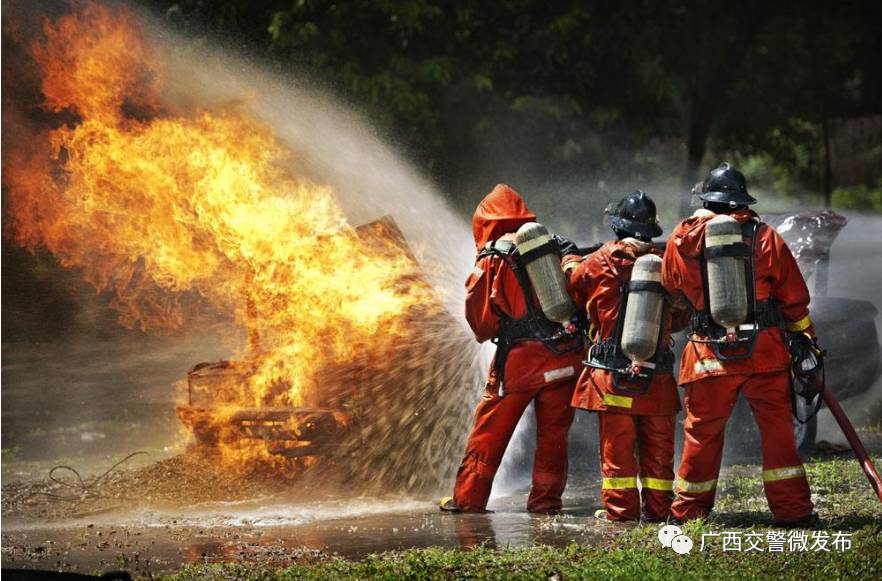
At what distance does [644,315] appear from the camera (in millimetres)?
7246

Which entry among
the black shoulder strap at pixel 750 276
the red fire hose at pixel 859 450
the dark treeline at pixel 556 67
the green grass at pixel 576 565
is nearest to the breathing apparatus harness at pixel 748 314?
the black shoulder strap at pixel 750 276

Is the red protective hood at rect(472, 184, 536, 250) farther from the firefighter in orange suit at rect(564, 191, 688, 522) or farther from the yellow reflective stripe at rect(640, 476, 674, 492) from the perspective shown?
the yellow reflective stripe at rect(640, 476, 674, 492)

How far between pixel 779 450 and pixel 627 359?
3.35 ft

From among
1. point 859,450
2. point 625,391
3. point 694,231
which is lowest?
point 859,450

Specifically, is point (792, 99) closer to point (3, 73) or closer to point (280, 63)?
point (280, 63)

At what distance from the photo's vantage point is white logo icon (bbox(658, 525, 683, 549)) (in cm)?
654

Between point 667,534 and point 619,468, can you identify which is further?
point 619,468

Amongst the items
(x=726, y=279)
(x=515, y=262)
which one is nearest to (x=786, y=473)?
(x=726, y=279)

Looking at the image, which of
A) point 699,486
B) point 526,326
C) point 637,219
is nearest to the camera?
point 699,486

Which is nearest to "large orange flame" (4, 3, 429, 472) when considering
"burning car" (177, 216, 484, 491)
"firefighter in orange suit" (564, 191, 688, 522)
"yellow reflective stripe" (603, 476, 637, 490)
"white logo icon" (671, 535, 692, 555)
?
"burning car" (177, 216, 484, 491)

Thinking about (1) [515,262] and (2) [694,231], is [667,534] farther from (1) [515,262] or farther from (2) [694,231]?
(1) [515,262]

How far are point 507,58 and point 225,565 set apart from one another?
10.4 metres

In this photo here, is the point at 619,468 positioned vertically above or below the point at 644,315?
below

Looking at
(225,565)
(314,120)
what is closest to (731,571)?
(225,565)
